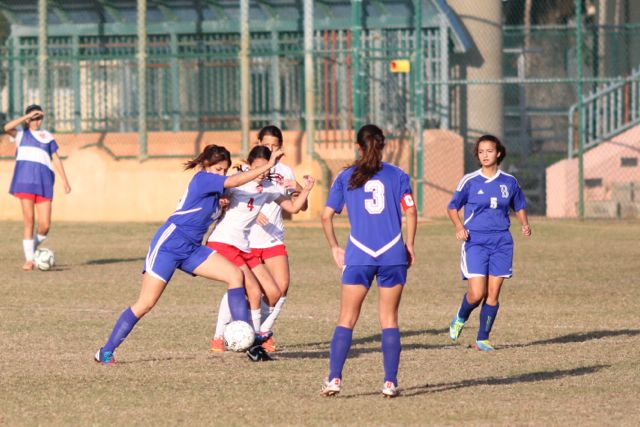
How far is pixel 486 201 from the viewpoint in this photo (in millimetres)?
12000

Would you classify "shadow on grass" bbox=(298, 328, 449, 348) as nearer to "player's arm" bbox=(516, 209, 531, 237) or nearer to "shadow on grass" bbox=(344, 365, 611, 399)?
"player's arm" bbox=(516, 209, 531, 237)

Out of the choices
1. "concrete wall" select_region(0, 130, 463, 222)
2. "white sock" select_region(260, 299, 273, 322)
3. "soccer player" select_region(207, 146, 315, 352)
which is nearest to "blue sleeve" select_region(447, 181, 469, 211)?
"soccer player" select_region(207, 146, 315, 352)

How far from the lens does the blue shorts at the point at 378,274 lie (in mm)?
8977

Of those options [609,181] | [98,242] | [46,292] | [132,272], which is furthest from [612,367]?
[609,181]

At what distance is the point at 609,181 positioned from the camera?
93.2 feet

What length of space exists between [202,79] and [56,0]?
4.32m

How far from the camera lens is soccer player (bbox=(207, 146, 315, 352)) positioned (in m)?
11.3

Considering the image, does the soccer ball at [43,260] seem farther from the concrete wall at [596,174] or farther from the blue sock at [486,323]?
the concrete wall at [596,174]

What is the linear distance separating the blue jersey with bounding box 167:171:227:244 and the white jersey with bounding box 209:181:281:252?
2.48 feet

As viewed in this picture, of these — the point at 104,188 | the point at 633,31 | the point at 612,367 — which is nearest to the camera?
the point at 612,367

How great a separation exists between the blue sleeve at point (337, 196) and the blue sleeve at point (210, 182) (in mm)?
1374

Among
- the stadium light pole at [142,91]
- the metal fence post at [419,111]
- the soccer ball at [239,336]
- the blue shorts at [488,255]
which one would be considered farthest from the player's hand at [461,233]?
the stadium light pole at [142,91]

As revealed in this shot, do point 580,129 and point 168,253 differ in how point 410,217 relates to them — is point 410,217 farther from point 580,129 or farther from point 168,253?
point 580,129

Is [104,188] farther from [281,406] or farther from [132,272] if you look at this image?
[281,406]
